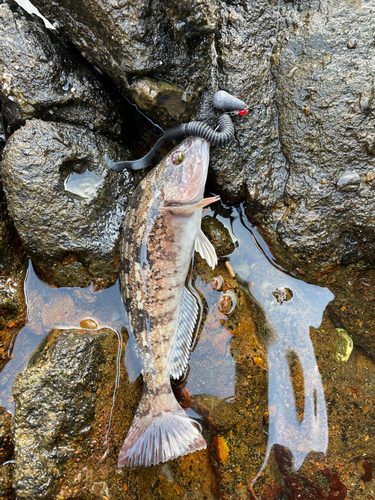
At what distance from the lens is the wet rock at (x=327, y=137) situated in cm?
307

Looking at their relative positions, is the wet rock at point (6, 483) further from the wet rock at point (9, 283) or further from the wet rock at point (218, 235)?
the wet rock at point (218, 235)

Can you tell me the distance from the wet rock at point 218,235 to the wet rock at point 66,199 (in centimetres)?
98

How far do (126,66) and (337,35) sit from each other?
212cm

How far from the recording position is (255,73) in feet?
11.0

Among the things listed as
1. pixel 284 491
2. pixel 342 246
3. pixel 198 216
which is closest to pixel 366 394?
pixel 284 491

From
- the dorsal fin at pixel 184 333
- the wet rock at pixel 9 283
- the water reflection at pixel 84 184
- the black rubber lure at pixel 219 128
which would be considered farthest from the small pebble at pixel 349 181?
the wet rock at pixel 9 283

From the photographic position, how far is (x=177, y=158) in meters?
3.20

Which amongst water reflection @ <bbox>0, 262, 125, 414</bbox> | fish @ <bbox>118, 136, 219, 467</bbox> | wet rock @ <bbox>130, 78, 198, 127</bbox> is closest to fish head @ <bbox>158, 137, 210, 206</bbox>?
fish @ <bbox>118, 136, 219, 467</bbox>

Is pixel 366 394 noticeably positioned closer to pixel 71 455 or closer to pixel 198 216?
pixel 198 216

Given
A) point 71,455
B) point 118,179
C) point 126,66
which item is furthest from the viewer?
point 118,179

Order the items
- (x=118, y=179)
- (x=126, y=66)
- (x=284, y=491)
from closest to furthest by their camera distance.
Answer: (x=126, y=66), (x=284, y=491), (x=118, y=179)

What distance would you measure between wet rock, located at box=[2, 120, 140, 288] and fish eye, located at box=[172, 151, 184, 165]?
683 millimetres

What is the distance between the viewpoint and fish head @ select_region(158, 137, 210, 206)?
10.3 feet

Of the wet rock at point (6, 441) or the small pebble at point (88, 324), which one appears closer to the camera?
the wet rock at point (6, 441)
